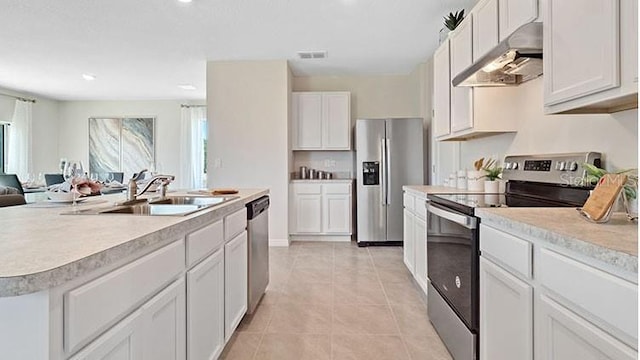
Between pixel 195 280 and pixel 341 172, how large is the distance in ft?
14.3

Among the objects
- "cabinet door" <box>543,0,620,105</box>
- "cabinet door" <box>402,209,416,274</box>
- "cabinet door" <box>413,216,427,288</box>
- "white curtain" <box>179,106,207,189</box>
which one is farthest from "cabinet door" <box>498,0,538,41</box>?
"white curtain" <box>179,106,207,189</box>

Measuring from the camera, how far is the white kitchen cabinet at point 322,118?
5375 mm

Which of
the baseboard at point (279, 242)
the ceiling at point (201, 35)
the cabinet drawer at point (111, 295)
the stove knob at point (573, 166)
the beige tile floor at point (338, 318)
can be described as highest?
the ceiling at point (201, 35)

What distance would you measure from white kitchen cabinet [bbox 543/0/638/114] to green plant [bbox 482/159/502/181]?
99 centimetres

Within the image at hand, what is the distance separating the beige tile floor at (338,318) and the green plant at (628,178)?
46.7 inches

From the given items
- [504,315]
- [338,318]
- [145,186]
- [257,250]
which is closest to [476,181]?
[338,318]

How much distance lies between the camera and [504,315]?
142cm

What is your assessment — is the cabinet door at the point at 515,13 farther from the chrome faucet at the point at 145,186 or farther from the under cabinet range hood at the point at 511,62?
the chrome faucet at the point at 145,186

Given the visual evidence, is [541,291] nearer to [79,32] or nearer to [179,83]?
[79,32]

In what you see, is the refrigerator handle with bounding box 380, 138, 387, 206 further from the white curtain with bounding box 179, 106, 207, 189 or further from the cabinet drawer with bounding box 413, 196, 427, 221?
the white curtain with bounding box 179, 106, 207, 189

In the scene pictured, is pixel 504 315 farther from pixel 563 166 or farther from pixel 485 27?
pixel 485 27

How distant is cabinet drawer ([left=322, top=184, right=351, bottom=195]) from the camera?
5188 millimetres

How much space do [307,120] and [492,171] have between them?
10.5 feet

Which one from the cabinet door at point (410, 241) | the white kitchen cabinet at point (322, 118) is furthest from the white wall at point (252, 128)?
the cabinet door at point (410, 241)
